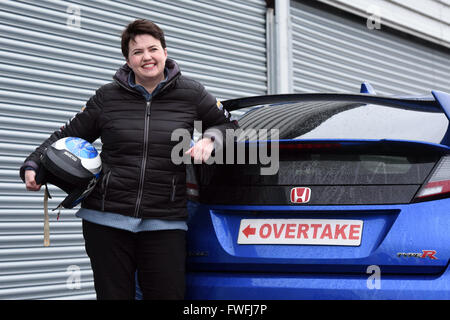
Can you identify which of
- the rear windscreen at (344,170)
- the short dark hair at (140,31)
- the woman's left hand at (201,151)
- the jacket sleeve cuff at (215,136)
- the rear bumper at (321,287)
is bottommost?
the rear bumper at (321,287)

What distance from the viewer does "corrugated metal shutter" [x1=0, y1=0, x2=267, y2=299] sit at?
5.06m

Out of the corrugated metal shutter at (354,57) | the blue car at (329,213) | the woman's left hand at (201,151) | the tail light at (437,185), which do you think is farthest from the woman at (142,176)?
the corrugated metal shutter at (354,57)

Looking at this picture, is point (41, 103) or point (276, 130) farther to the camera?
point (41, 103)

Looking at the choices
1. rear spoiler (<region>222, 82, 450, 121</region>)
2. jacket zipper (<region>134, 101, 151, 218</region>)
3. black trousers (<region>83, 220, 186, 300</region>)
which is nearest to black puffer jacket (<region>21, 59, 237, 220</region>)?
jacket zipper (<region>134, 101, 151, 218</region>)

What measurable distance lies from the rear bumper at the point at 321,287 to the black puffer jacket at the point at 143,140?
36cm

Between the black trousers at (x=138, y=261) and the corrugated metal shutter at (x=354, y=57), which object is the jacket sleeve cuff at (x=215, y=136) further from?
the corrugated metal shutter at (x=354, y=57)

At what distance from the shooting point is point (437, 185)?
2396 mm

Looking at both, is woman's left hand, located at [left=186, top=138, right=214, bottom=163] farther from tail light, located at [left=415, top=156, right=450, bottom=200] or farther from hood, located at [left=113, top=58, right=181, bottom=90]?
tail light, located at [left=415, top=156, right=450, bottom=200]

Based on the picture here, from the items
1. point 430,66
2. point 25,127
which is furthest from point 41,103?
point 430,66

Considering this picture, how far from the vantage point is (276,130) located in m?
2.73

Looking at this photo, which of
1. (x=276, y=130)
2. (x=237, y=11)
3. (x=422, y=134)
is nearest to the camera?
(x=422, y=134)

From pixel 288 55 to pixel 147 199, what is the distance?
5597mm

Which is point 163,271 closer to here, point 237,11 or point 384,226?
point 384,226

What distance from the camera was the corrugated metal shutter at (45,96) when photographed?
506 cm
